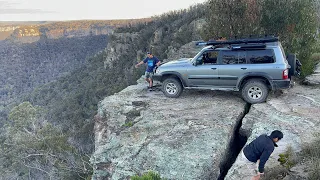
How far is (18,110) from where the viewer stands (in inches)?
1303

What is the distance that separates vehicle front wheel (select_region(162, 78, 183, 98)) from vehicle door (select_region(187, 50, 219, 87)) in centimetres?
48

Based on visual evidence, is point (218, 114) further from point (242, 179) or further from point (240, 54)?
point (242, 179)

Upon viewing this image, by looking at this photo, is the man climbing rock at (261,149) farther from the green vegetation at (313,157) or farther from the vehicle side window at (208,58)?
the vehicle side window at (208,58)

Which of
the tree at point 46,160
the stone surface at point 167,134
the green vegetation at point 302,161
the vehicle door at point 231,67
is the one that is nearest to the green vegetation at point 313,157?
the green vegetation at point 302,161

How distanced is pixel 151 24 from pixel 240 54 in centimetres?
5968

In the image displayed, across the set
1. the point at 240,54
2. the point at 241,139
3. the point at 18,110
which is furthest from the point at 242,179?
the point at 18,110

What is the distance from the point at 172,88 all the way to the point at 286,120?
159 inches

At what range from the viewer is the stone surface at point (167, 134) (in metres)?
7.04

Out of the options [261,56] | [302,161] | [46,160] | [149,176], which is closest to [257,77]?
[261,56]

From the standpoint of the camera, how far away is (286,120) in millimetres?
7875

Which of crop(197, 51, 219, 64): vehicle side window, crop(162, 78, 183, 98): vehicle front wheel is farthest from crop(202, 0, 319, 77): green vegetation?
crop(162, 78, 183, 98): vehicle front wheel

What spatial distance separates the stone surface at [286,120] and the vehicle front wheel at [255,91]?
0.28 metres

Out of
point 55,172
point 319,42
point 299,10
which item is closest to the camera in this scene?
point 299,10

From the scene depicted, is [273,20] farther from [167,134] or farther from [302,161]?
[302,161]
